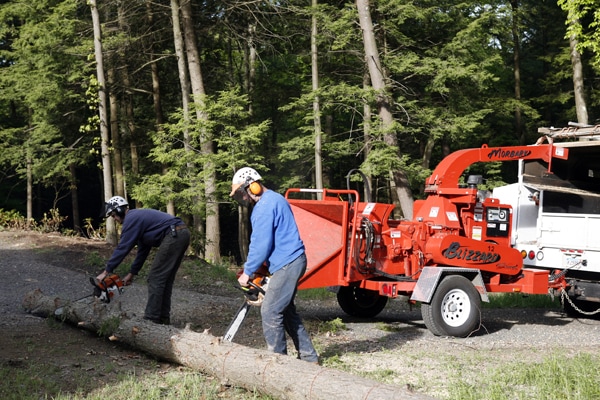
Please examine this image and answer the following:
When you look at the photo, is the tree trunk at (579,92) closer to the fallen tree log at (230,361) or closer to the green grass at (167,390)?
the fallen tree log at (230,361)

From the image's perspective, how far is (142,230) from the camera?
896 centimetres

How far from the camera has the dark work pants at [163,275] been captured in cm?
884

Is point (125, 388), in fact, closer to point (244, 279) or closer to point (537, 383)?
point (244, 279)

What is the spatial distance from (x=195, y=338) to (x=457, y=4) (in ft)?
60.9

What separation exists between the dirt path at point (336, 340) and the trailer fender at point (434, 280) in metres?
0.57

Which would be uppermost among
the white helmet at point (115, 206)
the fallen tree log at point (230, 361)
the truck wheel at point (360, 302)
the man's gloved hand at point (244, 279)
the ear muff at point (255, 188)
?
the ear muff at point (255, 188)

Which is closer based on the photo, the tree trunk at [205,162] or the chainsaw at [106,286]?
the chainsaw at [106,286]

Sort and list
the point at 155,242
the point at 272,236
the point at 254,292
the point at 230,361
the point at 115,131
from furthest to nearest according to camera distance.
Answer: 1. the point at 115,131
2. the point at 155,242
3. the point at 254,292
4. the point at 272,236
5. the point at 230,361

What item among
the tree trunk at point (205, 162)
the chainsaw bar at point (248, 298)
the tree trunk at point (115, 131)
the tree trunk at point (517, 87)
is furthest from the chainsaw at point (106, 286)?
the tree trunk at point (517, 87)

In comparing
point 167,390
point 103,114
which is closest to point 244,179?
point 167,390

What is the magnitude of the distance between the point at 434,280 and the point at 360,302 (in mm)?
1946

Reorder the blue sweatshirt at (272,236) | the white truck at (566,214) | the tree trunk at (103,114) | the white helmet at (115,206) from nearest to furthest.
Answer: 1. the blue sweatshirt at (272,236)
2. the white helmet at (115,206)
3. the white truck at (566,214)
4. the tree trunk at (103,114)

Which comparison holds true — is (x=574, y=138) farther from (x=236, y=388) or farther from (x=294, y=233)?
(x=236, y=388)

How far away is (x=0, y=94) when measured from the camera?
2692cm
